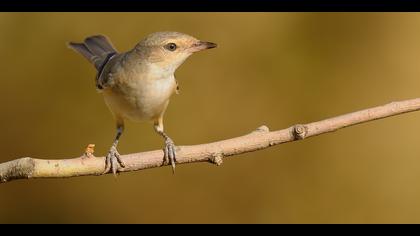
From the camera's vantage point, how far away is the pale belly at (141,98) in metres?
Answer: 3.35

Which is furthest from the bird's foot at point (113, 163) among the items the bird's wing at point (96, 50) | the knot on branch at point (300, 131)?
the bird's wing at point (96, 50)

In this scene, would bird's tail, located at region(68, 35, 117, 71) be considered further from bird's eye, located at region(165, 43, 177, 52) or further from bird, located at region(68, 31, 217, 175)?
bird's eye, located at region(165, 43, 177, 52)

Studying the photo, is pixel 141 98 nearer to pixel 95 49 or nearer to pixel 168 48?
pixel 168 48

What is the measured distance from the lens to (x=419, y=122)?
5.30 metres

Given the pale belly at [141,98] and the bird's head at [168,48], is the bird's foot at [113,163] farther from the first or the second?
the bird's head at [168,48]

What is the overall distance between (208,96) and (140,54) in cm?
201

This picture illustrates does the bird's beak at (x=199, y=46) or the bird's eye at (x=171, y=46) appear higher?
the bird's eye at (x=171, y=46)

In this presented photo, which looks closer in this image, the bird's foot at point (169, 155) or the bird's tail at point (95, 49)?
the bird's foot at point (169, 155)

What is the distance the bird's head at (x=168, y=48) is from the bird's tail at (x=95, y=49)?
0.96 meters

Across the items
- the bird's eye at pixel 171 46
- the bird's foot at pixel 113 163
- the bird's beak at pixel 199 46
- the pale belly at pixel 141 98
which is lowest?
the bird's foot at pixel 113 163

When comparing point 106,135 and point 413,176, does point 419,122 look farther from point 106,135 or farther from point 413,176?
point 106,135

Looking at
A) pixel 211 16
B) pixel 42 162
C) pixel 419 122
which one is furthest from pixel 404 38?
pixel 42 162

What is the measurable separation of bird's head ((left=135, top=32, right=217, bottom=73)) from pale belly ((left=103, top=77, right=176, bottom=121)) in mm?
114

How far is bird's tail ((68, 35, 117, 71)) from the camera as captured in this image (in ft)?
14.0
